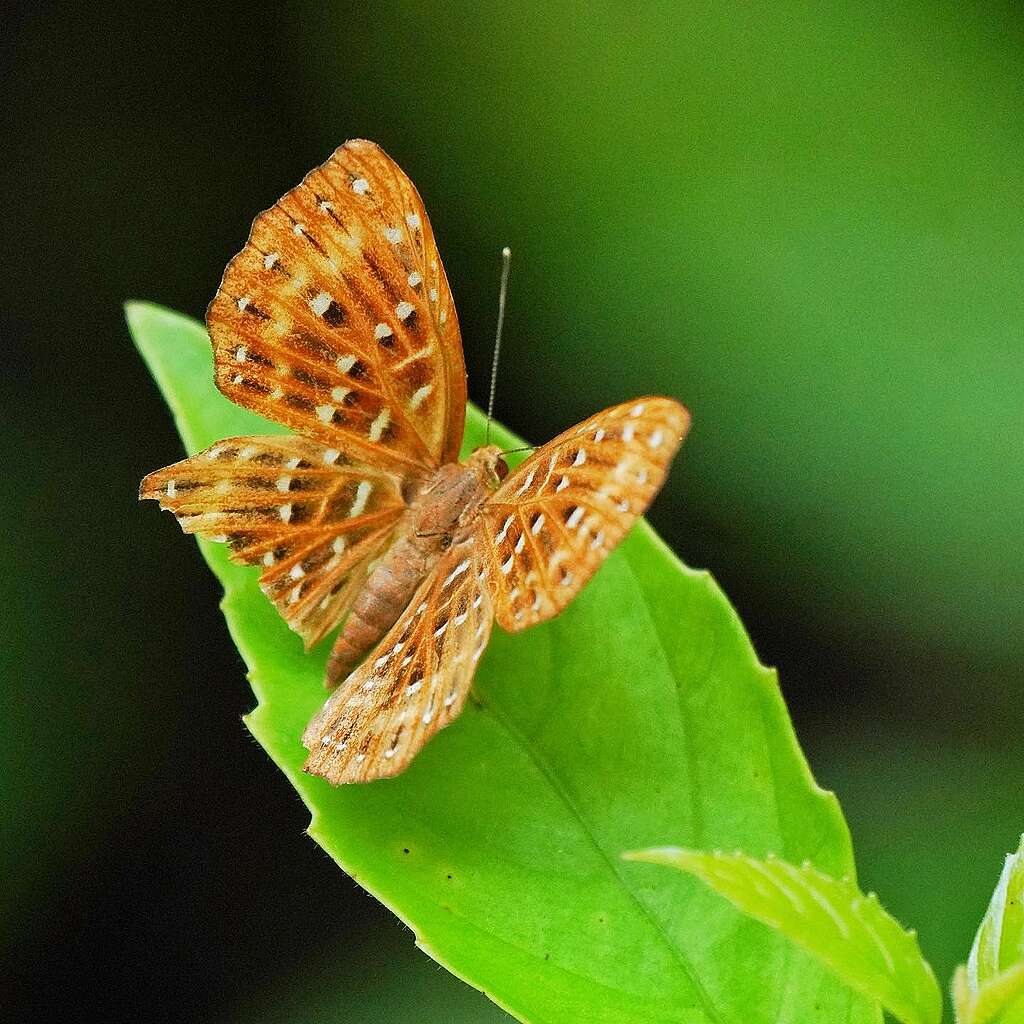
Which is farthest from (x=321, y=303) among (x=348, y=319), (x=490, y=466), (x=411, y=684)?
(x=411, y=684)

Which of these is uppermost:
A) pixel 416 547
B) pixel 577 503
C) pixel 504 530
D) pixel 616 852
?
pixel 577 503

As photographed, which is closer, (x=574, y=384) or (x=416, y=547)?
(x=416, y=547)

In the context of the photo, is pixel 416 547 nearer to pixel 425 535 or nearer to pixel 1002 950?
pixel 425 535

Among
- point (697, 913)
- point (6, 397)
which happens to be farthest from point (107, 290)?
point (697, 913)

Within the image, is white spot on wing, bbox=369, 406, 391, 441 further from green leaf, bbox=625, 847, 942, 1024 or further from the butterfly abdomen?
green leaf, bbox=625, 847, 942, 1024

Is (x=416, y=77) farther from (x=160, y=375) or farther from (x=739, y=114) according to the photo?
(x=160, y=375)
